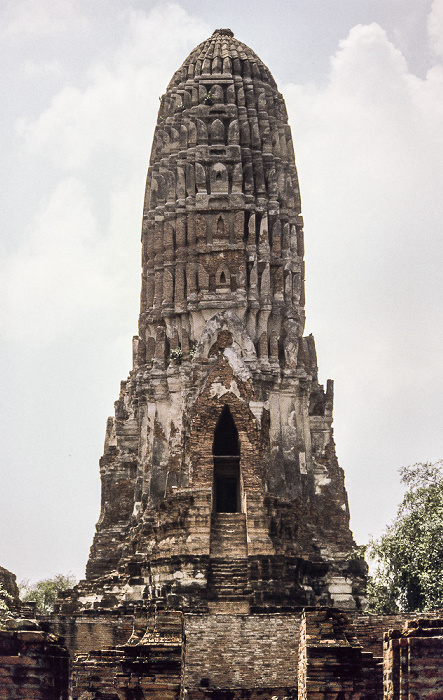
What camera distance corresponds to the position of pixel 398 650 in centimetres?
1041

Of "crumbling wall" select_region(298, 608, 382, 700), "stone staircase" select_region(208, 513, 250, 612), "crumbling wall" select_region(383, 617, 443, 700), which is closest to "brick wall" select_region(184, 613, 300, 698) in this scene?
"stone staircase" select_region(208, 513, 250, 612)

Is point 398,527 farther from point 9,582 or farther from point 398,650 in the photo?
point 398,650

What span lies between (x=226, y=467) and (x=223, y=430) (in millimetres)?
1078

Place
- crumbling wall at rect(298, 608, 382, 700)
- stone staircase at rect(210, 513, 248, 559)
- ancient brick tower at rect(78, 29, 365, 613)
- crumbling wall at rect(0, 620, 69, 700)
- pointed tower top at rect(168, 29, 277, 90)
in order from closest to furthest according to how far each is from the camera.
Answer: crumbling wall at rect(0, 620, 69, 700)
crumbling wall at rect(298, 608, 382, 700)
stone staircase at rect(210, 513, 248, 559)
ancient brick tower at rect(78, 29, 365, 613)
pointed tower top at rect(168, 29, 277, 90)

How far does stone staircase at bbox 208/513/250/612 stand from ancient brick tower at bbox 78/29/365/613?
45 millimetres

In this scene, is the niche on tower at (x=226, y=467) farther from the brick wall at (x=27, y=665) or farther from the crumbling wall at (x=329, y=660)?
the brick wall at (x=27, y=665)

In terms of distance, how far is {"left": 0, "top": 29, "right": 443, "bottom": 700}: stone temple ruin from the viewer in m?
23.9

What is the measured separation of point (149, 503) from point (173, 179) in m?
8.75

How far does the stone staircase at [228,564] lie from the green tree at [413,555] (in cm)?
319

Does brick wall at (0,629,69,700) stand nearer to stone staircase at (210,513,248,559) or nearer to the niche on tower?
stone staircase at (210,513,248,559)

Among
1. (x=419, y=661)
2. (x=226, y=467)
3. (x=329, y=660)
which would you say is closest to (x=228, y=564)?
(x=226, y=467)

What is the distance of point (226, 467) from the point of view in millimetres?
27922

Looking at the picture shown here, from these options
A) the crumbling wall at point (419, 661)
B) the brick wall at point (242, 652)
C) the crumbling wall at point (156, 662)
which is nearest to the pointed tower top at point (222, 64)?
the brick wall at point (242, 652)

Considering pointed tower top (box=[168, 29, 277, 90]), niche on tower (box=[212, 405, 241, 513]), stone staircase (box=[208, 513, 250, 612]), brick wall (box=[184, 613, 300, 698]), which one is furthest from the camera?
pointed tower top (box=[168, 29, 277, 90])
